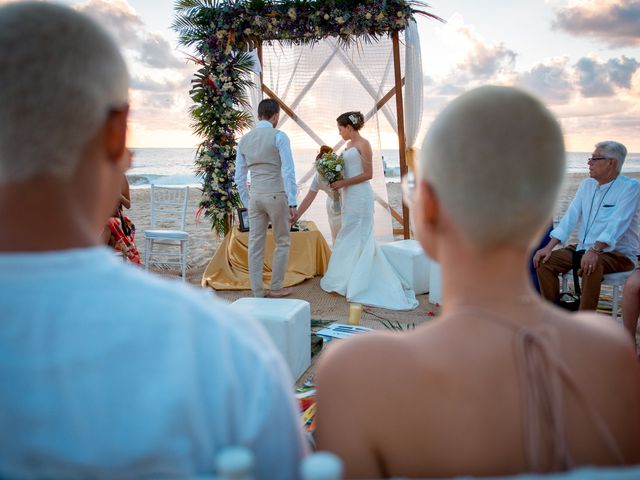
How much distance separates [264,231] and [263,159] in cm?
88

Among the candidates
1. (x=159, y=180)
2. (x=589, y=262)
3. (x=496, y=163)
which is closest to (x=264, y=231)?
(x=589, y=262)

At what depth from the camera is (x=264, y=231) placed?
5828mm

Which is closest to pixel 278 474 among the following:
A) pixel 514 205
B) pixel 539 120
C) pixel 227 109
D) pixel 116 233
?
pixel 514 205

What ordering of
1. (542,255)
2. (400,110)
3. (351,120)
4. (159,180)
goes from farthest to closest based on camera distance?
(159,180) < (400,110) < (351,120) < (542,255)

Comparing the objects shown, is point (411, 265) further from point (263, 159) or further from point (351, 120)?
point (263, 159)

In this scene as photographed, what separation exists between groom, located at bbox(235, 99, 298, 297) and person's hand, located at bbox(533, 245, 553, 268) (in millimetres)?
2660

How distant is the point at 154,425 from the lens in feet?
2.22

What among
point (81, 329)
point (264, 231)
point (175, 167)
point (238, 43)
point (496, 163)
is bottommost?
point (264, 231)

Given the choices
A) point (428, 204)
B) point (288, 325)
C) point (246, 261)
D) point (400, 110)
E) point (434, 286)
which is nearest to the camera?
point (428, 204)

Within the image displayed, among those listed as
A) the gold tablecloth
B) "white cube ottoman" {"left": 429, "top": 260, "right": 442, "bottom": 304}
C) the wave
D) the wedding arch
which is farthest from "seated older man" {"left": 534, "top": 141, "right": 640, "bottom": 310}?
the wave

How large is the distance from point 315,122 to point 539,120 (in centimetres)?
778

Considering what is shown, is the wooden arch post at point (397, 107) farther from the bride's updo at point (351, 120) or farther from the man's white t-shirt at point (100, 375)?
the man's white t-shirt at point (100, 375)

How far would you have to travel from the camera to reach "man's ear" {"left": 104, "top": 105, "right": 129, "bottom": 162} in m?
0.78

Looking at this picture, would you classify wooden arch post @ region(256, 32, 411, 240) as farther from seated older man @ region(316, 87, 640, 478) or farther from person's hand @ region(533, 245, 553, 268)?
seated older man @ region(316, 87, 640, 478)
